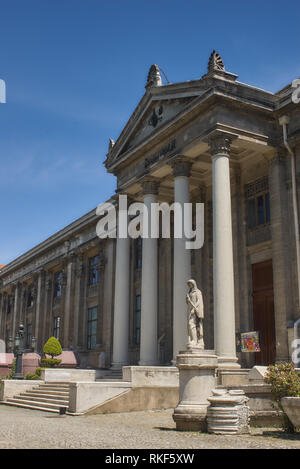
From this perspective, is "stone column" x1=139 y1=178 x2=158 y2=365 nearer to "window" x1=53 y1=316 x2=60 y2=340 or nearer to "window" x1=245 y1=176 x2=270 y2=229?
"window" x1=245 y1=176 x2=270 y2=229

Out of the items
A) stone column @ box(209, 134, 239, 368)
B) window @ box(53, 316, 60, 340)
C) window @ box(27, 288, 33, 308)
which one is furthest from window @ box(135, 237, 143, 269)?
window @ box(27, 288, 33, 308)

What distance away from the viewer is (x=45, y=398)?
20703mm

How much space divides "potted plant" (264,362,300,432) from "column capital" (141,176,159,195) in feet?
44.7

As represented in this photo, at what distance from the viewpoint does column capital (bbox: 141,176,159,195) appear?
24.6m

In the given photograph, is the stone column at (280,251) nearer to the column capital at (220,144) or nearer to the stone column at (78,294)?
the column capital at (220,144)

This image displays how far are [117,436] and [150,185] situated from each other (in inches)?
590

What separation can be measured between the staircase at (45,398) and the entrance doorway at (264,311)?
26.6 feet

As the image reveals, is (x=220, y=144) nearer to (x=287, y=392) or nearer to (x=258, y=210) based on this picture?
(x=258, y=210)

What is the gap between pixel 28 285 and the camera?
4956cm

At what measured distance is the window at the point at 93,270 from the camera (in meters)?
36.2

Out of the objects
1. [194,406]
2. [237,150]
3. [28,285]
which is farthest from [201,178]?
[28,285]

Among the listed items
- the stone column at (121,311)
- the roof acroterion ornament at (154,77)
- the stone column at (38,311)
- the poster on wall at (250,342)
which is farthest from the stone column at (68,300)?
the poster on wall at (250,342)

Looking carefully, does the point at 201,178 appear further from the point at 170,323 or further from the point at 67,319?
the point at 67,319
